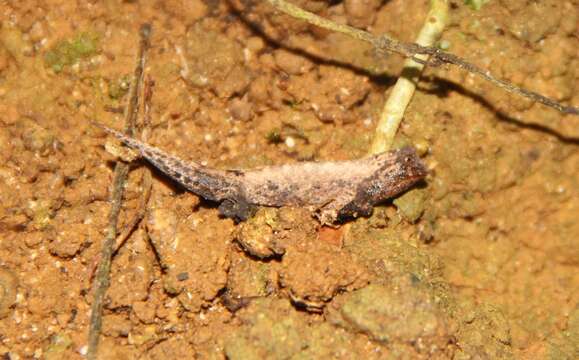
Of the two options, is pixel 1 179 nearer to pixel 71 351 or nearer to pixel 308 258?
pixel 71 351

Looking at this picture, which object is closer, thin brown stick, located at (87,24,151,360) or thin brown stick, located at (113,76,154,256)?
thin brown stick, located at (87,24,151,360)

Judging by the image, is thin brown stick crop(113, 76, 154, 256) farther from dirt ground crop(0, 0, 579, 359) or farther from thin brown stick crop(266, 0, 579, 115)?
thin brown stick crop(266, 0, 579, 115)

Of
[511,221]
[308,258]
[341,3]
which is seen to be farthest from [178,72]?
[511,221]

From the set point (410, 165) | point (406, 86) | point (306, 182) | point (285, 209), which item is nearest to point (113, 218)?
point (285, 209)

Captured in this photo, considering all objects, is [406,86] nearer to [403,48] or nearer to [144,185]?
[403,48]

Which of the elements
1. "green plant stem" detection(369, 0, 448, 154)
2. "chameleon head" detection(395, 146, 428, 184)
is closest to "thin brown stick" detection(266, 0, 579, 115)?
"green plant stem" detection(369, 0, 448, 154)

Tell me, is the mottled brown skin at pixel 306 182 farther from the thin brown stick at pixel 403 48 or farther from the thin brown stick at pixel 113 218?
the thin brown stick at pixel 403 48
